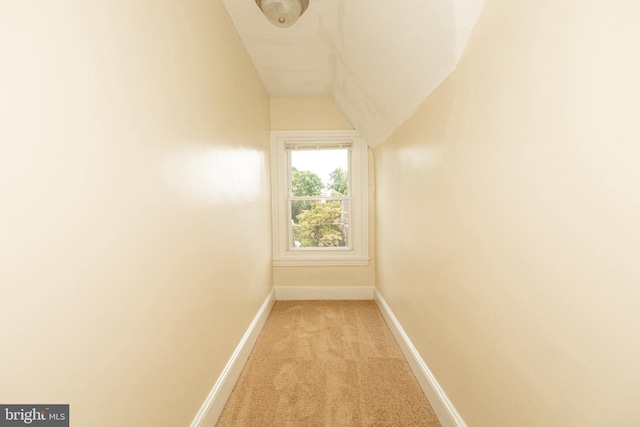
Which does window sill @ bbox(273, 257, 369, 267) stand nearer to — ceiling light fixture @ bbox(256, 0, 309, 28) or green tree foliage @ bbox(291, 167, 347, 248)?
green tree foliage @ bbox(291, 167, 347, 248)

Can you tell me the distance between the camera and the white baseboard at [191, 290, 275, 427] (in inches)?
57.6

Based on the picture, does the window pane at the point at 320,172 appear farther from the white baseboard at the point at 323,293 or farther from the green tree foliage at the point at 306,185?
the white baseboard at the point at 323,293

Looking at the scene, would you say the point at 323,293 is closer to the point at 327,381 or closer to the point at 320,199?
the point at 320,199

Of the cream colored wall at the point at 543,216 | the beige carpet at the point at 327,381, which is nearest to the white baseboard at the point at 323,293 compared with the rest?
the beige carpet at the point at 327,381

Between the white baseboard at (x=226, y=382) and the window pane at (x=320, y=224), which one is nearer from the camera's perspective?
the white baseboard at (x=226, y=382)

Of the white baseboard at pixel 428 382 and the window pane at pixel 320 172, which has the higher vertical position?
the window pane at pixel 320 172

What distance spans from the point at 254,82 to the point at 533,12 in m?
2.34

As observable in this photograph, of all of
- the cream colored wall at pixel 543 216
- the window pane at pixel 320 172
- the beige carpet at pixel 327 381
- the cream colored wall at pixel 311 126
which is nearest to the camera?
the cream colored wall at pixel 543 216

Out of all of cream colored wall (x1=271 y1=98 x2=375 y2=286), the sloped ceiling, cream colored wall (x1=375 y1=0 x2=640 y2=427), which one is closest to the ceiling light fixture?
the sloped ceiling

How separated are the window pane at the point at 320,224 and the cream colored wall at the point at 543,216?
7.43ft

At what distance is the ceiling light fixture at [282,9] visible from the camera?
1627 millimetres

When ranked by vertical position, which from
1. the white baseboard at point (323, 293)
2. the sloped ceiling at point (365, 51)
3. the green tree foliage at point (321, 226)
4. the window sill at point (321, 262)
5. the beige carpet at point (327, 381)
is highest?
the sloped ceiling at point (365, 51)

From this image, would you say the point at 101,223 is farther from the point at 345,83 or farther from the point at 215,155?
the point at 345,83

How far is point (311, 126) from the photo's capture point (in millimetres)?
3574
